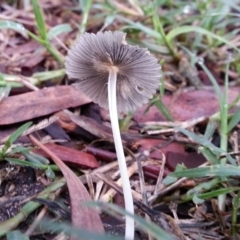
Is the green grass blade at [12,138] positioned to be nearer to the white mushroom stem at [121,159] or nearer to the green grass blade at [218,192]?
the white mushroom stem at [121,159]

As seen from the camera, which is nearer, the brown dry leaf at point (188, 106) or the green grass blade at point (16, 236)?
the green grass blade at point (16, 236)

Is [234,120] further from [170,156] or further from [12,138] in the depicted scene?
[12,138]

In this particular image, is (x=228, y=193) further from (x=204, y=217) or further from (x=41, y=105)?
(x=41, y=105)

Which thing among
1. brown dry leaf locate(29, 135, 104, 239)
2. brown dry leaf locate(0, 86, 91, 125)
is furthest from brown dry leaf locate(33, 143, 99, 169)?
brown dry leaf locate(0, 86, 91, 125)

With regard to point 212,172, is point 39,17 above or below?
above

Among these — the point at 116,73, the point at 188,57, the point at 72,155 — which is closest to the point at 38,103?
the point at 72,155

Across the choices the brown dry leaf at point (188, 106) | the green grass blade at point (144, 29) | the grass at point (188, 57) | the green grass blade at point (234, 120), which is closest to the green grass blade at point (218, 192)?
the grass at point (188, 57)

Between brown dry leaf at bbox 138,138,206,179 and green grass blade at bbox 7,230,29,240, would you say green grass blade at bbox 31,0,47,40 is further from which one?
green grass blade at bbox 7,230,29,240
